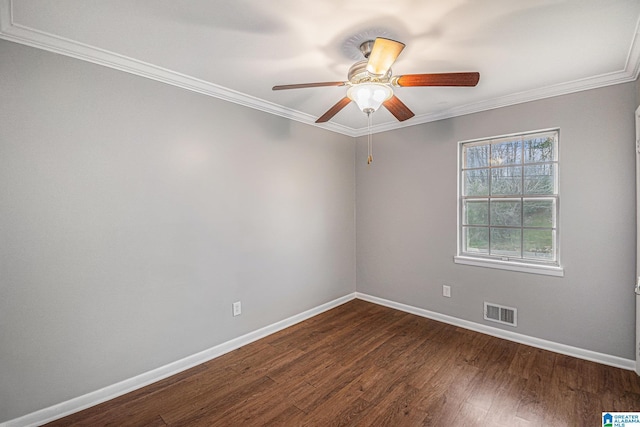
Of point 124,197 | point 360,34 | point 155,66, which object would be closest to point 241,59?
point 155,66

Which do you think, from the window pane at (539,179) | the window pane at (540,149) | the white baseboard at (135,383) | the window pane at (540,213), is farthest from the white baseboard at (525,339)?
the window pane at (540,149)

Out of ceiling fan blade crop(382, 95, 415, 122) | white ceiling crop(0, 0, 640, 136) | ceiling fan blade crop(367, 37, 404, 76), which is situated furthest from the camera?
ceiling fan blade crop(382, 95, 415, 122)

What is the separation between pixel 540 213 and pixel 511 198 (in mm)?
292

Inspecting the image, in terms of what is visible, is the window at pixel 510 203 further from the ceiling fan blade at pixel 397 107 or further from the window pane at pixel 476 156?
the ceiling fan blade at pixel 397 107

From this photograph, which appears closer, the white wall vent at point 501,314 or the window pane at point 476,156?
the white wall vent at point 501,314

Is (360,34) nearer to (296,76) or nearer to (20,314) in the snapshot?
(296,76)

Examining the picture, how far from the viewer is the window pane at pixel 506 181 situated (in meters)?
3.04

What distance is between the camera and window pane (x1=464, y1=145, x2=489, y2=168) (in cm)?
325

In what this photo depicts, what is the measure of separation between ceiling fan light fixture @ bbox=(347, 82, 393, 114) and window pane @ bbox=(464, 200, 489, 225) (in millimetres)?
1981

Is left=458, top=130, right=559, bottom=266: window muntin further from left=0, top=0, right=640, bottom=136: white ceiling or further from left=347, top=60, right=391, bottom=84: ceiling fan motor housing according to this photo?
left=347, top=60, right=391, bottom=84: ceiling fan motor housing

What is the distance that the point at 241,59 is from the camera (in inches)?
86.9

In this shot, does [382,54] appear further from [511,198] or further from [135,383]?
[135,383]

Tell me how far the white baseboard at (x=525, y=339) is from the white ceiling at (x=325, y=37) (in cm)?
238

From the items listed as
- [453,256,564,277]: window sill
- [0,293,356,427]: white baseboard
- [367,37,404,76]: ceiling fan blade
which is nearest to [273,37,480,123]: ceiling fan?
[367,37,404,76]: ceiling fan blade
